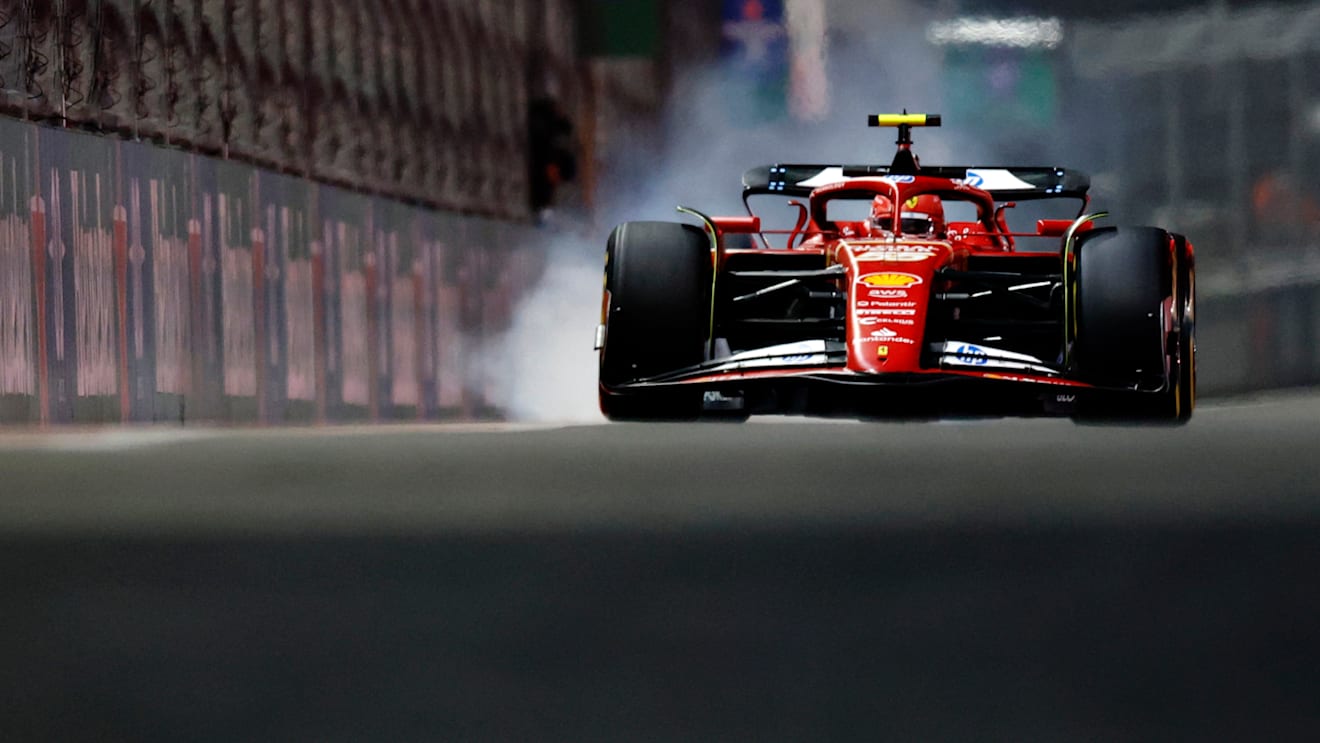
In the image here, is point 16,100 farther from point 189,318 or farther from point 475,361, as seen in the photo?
point 475,361

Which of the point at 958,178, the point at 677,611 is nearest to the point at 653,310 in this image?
the point at 958,178

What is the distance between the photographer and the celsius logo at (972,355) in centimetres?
898

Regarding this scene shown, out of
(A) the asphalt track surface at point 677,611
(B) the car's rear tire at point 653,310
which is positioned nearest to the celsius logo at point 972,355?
(B) the car's rear tire at point 653,310

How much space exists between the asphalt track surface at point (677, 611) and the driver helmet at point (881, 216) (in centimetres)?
686

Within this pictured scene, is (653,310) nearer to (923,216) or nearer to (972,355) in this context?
(972,355)

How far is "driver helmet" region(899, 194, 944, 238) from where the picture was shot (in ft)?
35.0

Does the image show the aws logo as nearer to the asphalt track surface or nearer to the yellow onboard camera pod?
the yellow onboard camera pod

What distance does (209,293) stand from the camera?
16.8m

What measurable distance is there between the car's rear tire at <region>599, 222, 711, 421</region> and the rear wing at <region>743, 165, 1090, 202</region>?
144 centimetres

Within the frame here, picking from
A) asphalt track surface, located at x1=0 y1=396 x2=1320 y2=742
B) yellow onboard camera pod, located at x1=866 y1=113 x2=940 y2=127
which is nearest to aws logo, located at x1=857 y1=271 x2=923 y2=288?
yellow onboard camera pod, located at x1=866 y1=113 x2=940 y2=127

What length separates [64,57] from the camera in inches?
560

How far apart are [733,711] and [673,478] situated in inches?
78.4

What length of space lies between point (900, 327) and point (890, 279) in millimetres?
406

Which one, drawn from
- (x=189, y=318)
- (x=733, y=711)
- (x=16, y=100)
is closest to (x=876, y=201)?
(x=16, y=100)
